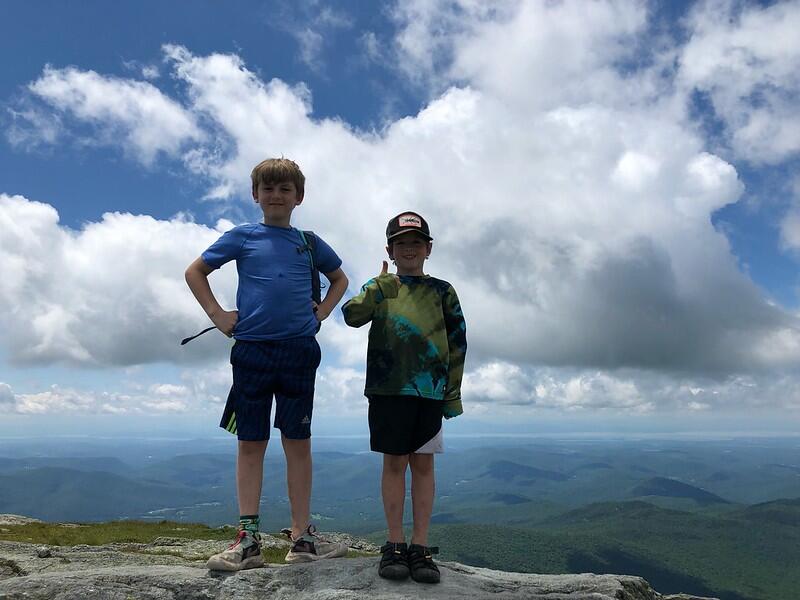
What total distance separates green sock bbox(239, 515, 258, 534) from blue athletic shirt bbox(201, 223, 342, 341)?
208 cm

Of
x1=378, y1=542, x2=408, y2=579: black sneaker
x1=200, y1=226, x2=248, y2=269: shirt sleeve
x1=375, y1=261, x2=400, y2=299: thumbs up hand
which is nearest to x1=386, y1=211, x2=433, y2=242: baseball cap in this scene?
x1=375, y1=261, x2=400, y2=299: thumbs up hand

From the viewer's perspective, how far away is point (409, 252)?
6.55 meters

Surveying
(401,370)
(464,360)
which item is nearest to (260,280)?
(401,370)

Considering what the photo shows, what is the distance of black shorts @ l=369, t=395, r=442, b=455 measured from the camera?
19.6 ft

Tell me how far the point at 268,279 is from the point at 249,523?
9.39 ft

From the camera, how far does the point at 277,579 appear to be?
5.70 metres

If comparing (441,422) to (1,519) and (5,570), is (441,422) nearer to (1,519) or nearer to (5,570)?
(5,570)

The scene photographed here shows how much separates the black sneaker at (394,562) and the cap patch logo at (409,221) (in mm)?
3612

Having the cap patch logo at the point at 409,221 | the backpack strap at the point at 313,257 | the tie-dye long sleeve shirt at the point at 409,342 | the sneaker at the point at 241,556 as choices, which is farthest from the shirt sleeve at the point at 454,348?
the sneaker at the point at 241,556

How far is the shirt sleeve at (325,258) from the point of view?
7125 mm

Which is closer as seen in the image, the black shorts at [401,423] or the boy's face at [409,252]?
the black shorts at [401,423]

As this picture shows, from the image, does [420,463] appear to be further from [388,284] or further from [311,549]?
[388,284]

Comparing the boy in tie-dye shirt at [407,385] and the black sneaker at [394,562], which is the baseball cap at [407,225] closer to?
the boy in tie-dye shirt at [407,385]

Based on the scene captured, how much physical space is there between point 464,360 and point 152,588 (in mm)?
4192
